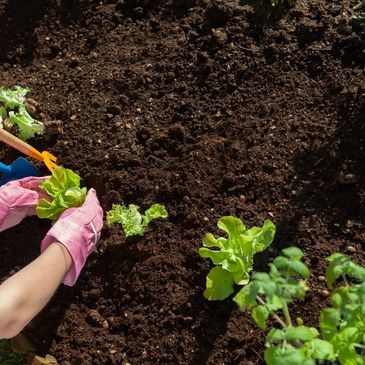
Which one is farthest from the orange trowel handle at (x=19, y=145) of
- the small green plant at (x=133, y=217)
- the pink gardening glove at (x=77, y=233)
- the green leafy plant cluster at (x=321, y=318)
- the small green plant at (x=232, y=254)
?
the green leafy plant cluster at (x=321, y=318)

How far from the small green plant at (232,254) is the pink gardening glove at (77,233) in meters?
0.54

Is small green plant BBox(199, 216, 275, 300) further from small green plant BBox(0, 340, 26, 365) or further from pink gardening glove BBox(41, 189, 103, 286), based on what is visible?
small green plant BBox(0, 340, 26, 365)

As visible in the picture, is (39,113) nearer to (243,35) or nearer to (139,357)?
(243,35)

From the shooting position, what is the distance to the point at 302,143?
8.09 ft

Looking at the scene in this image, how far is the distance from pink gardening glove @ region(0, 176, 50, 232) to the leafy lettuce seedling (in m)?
0.11

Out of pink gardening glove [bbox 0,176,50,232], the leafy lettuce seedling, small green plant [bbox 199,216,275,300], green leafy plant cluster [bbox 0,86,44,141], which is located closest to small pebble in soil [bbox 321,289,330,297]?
small green plant [bbox 199,216,275,300]

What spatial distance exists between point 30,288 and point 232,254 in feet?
2.64

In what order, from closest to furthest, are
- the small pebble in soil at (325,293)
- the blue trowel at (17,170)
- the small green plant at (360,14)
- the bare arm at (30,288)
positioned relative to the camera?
the bare arm at (30,288)
the small pebble in soil at (325,293)
the small green plant at (360,14)
the blue trowel at (17,170)

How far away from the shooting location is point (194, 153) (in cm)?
256

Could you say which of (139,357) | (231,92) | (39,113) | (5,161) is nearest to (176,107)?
(231,92)

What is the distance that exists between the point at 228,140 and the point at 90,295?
0.94 meters

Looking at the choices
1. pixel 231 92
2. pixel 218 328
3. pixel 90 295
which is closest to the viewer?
pixel 218 328

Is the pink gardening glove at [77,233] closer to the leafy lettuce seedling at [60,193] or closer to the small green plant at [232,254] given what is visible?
the leafy lettuce seedling at [60,193]

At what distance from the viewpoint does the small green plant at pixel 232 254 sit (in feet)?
7.01
